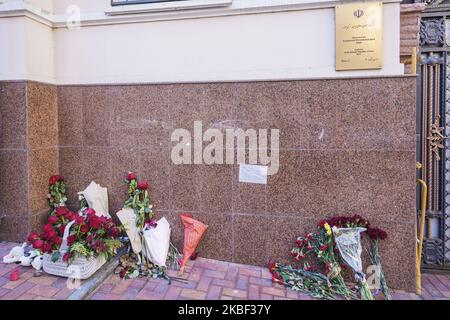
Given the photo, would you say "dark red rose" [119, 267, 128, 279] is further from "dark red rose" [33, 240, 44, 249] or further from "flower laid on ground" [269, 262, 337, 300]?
"flower laid on ground" [269, 262, 337, 300]

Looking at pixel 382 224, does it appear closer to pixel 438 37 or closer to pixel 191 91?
pixel 438 37

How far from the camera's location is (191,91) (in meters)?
3.23

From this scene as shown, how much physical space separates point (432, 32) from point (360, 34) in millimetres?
1123

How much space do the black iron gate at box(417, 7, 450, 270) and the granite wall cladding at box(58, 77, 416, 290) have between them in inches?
23.8

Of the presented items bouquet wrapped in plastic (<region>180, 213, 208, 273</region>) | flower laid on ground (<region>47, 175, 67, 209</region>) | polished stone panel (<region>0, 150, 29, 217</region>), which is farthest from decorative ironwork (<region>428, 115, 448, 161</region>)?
polished stone panel (<region>0, 150, 29, 217</region>)

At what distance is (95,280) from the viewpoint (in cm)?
263

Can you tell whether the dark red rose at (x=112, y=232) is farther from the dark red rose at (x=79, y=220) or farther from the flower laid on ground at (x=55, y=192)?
the flower laid on ground at (x=55, y=192)

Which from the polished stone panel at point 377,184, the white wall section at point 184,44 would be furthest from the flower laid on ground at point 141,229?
the polished stone panel at point 377,184

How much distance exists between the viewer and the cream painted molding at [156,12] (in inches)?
117

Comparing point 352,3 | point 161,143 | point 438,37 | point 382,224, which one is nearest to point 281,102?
point 352,3

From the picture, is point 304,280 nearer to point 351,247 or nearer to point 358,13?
point 351,247

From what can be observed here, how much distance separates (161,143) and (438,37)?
3741mm

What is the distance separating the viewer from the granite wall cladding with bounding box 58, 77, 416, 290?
2.92 m
